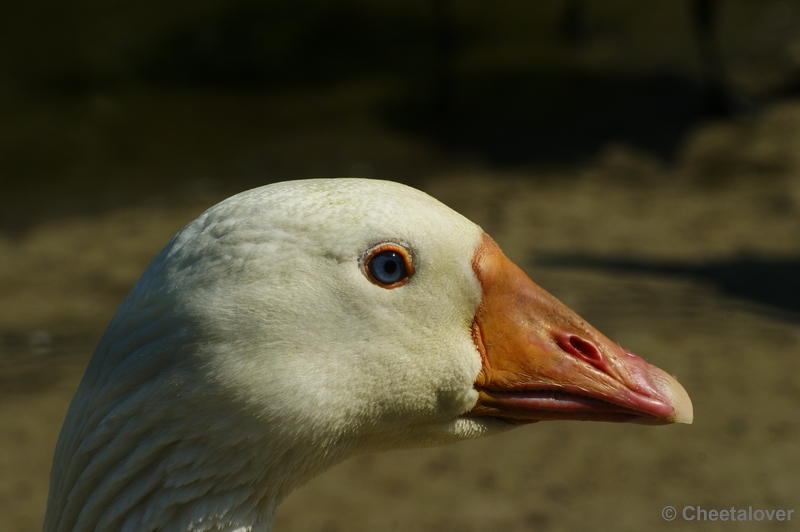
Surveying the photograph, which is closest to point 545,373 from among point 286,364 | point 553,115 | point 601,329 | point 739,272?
point 286,364

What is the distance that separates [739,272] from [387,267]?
6.89m

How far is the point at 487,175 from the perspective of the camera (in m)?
11.1

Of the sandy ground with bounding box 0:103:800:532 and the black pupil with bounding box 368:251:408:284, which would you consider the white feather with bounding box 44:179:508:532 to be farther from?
the sandy ground with bounding box 0:103:800:532

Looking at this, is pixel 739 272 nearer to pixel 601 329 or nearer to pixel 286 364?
pixel 601 329

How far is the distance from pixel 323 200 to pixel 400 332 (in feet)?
1.36

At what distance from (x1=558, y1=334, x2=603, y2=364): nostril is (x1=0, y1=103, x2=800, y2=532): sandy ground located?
307 centimetres

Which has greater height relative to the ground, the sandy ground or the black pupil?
the black pupil

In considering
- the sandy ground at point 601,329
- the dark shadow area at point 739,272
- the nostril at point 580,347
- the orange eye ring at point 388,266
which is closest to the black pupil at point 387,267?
the orange eye ring at point 388,266

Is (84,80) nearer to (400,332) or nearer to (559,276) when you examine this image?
(559,276)

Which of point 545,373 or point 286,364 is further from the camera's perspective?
point 545,373

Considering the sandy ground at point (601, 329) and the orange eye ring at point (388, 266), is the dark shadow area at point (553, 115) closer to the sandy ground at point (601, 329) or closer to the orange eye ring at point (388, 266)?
the sandy ground at point (601, 329)

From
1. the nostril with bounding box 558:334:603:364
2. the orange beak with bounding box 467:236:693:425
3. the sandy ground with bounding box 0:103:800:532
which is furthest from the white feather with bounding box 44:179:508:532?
the sandy ground with bounding box 0:103:800:532

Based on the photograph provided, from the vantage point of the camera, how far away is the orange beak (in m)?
2.35

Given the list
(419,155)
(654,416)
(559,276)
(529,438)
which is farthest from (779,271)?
(654,416)
